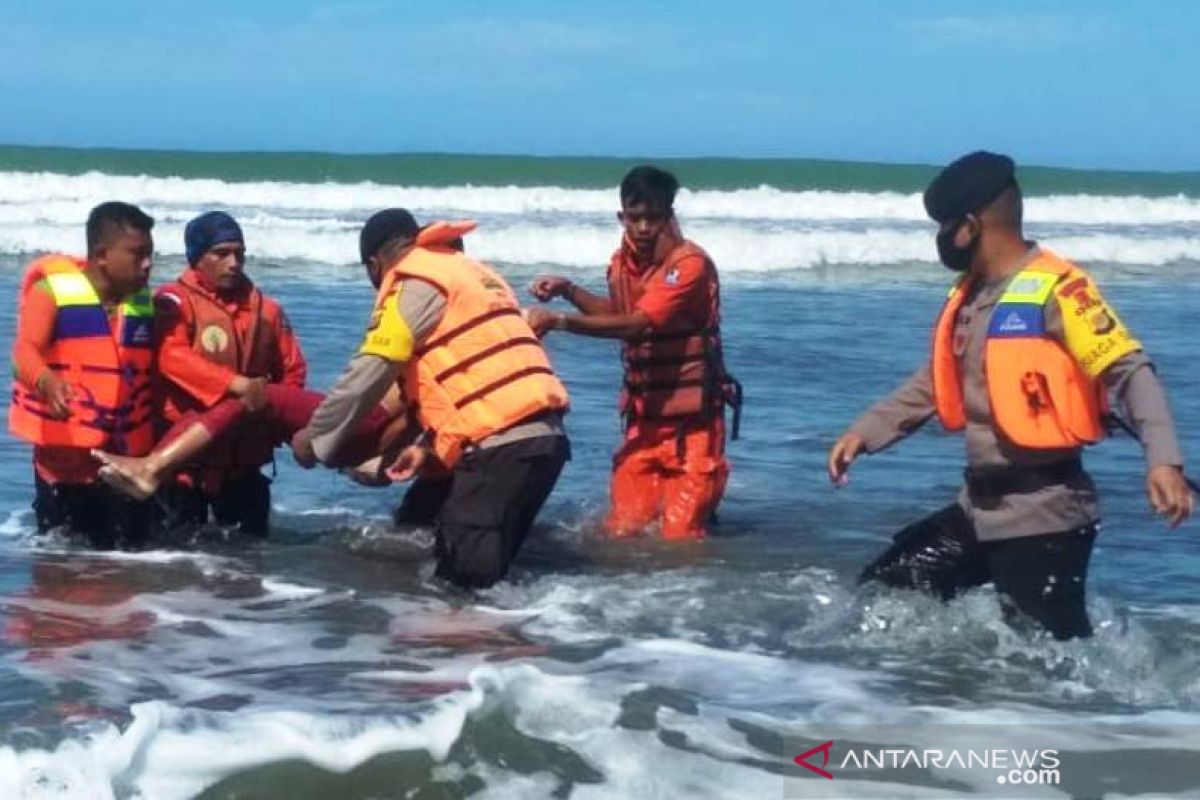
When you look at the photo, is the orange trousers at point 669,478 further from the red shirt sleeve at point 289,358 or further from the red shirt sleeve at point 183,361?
the red shirt sleeve at point 183,361

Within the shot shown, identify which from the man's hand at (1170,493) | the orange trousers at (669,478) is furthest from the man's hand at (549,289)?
the man's hand at (1170,493)

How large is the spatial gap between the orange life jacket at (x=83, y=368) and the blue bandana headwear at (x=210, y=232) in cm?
38

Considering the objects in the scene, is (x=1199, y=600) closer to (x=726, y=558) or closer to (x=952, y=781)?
(x=726, y=558)

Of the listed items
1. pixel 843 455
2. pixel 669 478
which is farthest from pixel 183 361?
pixel 843 455

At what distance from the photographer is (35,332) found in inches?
286

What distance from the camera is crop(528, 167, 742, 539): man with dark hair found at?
7930 millimetres

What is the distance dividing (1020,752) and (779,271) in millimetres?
18157

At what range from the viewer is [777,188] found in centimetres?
4703

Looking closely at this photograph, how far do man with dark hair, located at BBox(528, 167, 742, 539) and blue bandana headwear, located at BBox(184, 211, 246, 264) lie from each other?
1244mm

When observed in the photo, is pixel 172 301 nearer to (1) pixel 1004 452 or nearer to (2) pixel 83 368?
(2) pixel 83 368

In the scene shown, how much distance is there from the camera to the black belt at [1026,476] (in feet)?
18.2

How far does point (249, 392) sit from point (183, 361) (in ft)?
0.95

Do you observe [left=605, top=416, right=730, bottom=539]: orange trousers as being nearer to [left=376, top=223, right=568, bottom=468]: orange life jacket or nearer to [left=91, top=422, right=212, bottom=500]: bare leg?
[left=376, top=223, right=568, bottom=468]: orange life jacket

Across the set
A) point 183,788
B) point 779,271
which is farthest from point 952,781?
point 779,271
